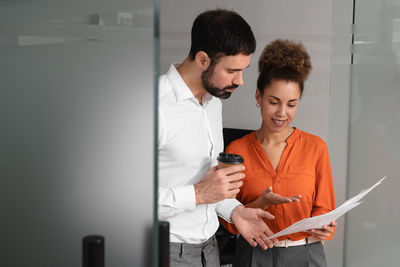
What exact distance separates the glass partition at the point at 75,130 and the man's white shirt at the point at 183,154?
489mm

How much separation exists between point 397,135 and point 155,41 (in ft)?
4.49

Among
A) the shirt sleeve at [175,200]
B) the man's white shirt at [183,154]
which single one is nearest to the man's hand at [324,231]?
the man's white shirt at [183,154]

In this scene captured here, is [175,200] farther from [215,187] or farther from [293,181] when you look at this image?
[293,181]

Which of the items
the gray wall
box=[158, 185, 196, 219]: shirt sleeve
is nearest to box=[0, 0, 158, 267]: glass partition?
box=[158, 185, 196, 219]: shirt sleeve

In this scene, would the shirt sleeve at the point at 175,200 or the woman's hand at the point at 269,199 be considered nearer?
the shirt sleeve at the point at 175,200

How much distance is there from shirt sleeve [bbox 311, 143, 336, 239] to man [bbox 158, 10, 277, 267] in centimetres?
41

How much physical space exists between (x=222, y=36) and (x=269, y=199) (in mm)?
524

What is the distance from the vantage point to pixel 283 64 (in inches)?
62.6

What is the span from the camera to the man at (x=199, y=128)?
3.90ft

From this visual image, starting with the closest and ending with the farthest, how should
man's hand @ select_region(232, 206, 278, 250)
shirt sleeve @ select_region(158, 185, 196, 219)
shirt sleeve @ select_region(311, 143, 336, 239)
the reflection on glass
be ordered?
shirt sleeve @ select_region(158, 185, 196, 219)
man's hand @ select_region(232, 206, 278, 250)
shirt sleeve @ select_region(311, 143, 336, 239)
the reflection on glass

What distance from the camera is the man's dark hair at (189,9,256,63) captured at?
48.2 inches

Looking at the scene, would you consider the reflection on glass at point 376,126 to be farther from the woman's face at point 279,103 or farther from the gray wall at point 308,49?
the woman's face at point 279,103

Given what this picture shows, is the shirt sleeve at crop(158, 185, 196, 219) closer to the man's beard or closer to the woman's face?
the man's beard

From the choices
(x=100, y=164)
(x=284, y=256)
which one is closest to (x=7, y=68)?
(x=100, y=164)
